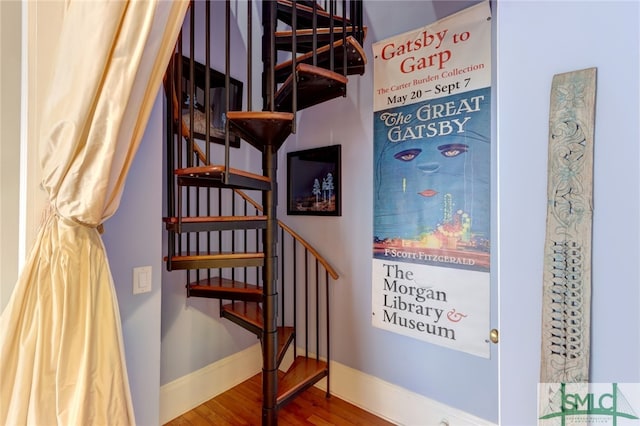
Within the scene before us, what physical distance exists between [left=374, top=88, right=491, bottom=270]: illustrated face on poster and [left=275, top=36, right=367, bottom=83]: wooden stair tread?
48 cm

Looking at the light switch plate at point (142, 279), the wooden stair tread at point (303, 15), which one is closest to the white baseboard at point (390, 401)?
the light switch plate at point (142, 279)

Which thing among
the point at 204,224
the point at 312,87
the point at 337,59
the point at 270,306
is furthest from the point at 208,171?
the point at 337,59

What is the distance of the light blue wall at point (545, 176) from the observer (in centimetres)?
63

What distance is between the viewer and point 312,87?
1.61 metres

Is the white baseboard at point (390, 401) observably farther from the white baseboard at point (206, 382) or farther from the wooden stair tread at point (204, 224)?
the wooden stair tread at point (204, 224)

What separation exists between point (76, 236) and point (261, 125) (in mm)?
923

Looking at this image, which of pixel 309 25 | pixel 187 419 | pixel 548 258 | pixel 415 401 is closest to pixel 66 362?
pixel 187 419

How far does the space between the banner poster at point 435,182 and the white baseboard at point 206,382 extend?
4.07 ft

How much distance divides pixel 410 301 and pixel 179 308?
5.48 feet

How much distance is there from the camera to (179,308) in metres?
2.13

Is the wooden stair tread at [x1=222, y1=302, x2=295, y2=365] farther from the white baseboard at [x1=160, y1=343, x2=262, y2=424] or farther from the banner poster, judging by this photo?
the banner poster

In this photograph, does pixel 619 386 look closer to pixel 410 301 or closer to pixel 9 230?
pixel 410 301

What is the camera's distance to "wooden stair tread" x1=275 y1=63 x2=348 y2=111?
1.44 m

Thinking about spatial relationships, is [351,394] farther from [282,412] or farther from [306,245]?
[306,245]
